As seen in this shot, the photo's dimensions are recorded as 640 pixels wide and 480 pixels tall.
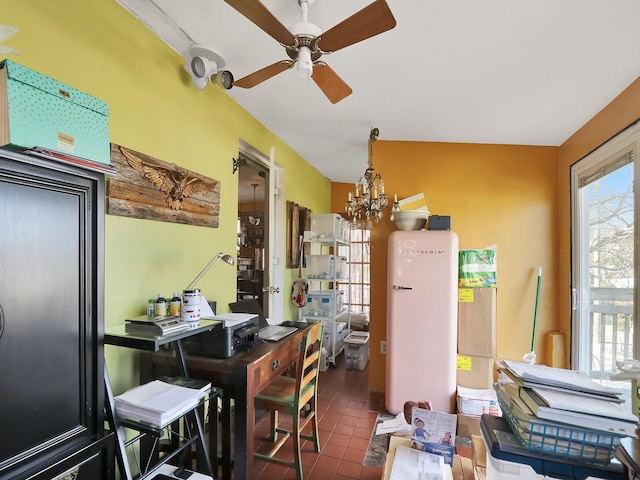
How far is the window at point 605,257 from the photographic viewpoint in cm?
220

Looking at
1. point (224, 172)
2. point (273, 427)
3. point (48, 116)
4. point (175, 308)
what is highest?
point (224, 172)

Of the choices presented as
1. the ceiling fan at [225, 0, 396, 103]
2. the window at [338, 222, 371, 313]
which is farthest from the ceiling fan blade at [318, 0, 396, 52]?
the window at [338, 222, 371, 313]

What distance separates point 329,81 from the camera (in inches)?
70.5

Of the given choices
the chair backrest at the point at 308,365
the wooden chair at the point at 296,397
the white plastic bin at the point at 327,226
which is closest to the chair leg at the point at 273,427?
the wooden chair at the point at 296,397

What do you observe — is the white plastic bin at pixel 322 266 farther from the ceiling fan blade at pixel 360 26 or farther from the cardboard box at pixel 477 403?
the ceiling fan blade at pixel 360 26

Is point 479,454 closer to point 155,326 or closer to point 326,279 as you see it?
point 155,326

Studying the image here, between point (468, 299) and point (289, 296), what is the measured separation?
80.1 inches

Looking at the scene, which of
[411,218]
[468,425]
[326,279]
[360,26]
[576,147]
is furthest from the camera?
[326,279]

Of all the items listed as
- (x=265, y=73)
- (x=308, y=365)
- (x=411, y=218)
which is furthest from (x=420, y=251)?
(x=265, y=73)

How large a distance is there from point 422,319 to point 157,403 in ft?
7.08

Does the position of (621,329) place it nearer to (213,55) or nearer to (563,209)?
(563,209)

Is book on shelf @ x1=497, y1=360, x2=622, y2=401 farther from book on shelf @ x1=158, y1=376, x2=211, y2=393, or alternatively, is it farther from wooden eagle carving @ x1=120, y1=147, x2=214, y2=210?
wooden eagle carving @ x1=120, y1=147, x2=214, y2=210

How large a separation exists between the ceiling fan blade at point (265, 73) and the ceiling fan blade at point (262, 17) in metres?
0.17

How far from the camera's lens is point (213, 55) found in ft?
6.66
